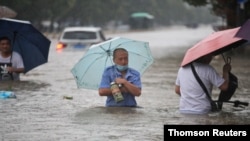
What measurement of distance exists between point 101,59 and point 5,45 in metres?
3.35

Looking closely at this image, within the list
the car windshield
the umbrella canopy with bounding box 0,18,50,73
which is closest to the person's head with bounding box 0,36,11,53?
the umbrella canopy with bounding box 0,18,50,73

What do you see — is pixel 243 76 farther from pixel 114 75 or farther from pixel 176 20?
pixel 176 20

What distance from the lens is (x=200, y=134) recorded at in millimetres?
7191

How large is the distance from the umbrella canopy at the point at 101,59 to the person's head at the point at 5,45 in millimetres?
2927

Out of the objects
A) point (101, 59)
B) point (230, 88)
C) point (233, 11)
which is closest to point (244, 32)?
point (230, 88)

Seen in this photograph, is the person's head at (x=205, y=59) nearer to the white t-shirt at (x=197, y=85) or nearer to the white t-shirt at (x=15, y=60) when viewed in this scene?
the white t-shirt at (x=197, y=85)

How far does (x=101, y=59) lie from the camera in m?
11.3

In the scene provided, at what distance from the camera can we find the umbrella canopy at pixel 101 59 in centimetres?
1116

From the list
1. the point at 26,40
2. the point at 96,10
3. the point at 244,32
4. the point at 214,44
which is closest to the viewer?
the point at 244,32

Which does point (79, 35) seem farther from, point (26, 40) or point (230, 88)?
point (230, 88)

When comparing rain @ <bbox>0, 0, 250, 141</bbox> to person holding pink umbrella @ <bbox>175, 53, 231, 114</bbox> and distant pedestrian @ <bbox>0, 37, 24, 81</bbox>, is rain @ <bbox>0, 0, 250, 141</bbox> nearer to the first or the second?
person holding pink umbrella @ <bbox>175, 53, 231, 114</bbox>

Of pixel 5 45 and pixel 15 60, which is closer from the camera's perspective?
pixel 5 45

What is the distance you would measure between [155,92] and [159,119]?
4.10 m

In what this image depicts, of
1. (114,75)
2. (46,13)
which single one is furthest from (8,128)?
(46,13)
